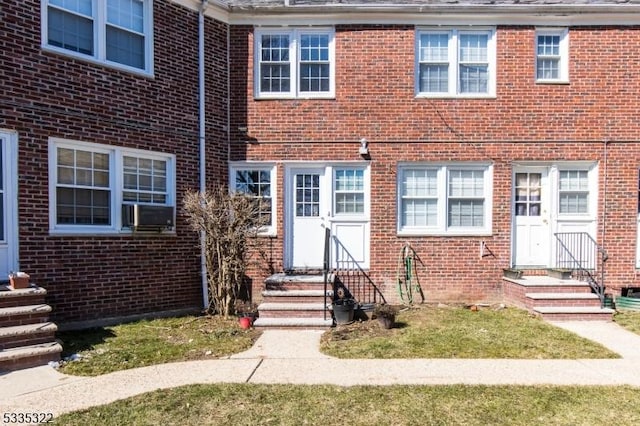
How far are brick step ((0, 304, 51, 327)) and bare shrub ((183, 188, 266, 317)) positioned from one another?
2.72m

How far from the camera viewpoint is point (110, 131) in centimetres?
737

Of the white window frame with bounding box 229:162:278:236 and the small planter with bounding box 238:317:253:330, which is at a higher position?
the white window frame with bounding box 229:162:278:236

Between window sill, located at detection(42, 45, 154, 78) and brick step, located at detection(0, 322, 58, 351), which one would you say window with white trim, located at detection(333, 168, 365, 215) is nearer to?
window sill, located at detection(42, 45, 154, 78)

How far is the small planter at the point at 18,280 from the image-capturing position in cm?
590

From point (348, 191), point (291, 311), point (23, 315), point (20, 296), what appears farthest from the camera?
point (348, 191)

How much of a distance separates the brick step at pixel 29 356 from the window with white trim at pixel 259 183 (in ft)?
14.8

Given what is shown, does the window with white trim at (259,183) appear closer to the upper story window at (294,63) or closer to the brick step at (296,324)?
the upper story window at (294,63)

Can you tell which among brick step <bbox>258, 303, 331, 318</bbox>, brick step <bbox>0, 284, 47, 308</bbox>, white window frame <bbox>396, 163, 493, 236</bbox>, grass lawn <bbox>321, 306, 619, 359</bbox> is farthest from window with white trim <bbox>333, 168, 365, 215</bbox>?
brick step <bbox>0, 284, 47, 308</bbox>

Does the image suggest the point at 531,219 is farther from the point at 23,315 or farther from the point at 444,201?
the point at 23,315

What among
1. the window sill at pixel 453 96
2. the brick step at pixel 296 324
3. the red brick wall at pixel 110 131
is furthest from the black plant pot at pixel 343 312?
the window sill at pixel 453 96

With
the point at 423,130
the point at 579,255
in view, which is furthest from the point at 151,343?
the point at 579,255

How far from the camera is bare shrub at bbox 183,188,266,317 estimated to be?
750cm

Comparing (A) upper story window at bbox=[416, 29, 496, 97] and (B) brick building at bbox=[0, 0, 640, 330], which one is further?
(A) upper story window at bbox=[416, 29, 496, 97]

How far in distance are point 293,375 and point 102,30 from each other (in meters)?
6.66
